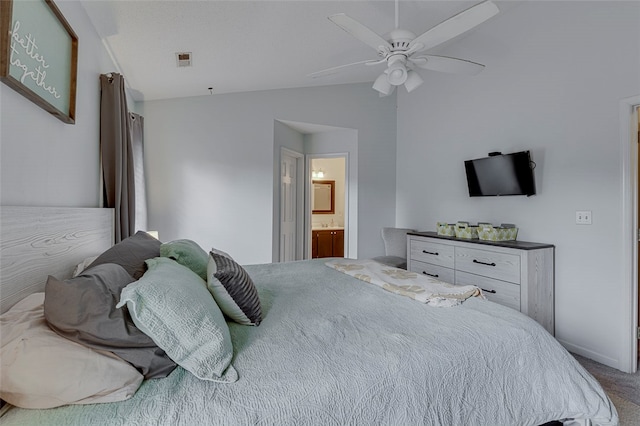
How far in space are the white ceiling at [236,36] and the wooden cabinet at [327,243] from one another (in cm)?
294

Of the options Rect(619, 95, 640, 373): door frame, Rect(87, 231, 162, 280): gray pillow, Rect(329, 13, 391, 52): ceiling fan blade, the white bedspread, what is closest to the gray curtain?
Rect(87, 231, 162, 280): gray pillow

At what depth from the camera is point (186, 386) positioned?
97 cm

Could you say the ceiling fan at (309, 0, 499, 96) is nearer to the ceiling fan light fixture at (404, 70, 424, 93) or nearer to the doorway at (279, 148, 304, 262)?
the ceiling fan light fixture at (404, 70, 424, 93)

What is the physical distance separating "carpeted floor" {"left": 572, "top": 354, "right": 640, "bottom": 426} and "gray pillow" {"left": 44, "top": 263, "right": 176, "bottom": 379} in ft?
7.93

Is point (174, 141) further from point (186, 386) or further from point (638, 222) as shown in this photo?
point (638, 222)

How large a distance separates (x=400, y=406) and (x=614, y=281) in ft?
7.84

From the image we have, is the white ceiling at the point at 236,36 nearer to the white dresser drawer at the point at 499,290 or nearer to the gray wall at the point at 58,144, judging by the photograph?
the gray wall at the point at 58,144

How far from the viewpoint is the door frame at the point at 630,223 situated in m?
2.35

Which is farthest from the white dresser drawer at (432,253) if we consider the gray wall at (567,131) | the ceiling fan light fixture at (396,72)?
the ceiling fan light fixture at (396,72)

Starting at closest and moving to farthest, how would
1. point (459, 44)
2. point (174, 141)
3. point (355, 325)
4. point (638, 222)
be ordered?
point (355, 325)
point (638, 222)
point (459, 44)
point (174, 141)

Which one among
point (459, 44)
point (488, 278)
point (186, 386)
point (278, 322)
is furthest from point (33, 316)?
point (459, 44)

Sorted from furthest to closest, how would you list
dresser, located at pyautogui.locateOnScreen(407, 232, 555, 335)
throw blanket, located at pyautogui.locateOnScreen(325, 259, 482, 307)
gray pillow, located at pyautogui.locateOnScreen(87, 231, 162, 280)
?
dresser, located at pyautogui.locateOnScreen(407, 232, 555, 335)
throw blanket, located at pyautogui.locateOnScreen(325, 259, 482, 307)
gray pillow, located at pyautogui.locateOnScreen(87, 231, 162, 280)

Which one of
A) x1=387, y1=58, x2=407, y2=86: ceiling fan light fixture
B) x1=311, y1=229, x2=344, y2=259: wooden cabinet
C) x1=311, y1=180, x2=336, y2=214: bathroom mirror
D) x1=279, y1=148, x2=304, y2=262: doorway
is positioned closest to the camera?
x1=387, y1=58, x2=407, y2=86: ceiling fan light fixture

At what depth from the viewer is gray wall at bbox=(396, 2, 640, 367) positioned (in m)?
2.43
